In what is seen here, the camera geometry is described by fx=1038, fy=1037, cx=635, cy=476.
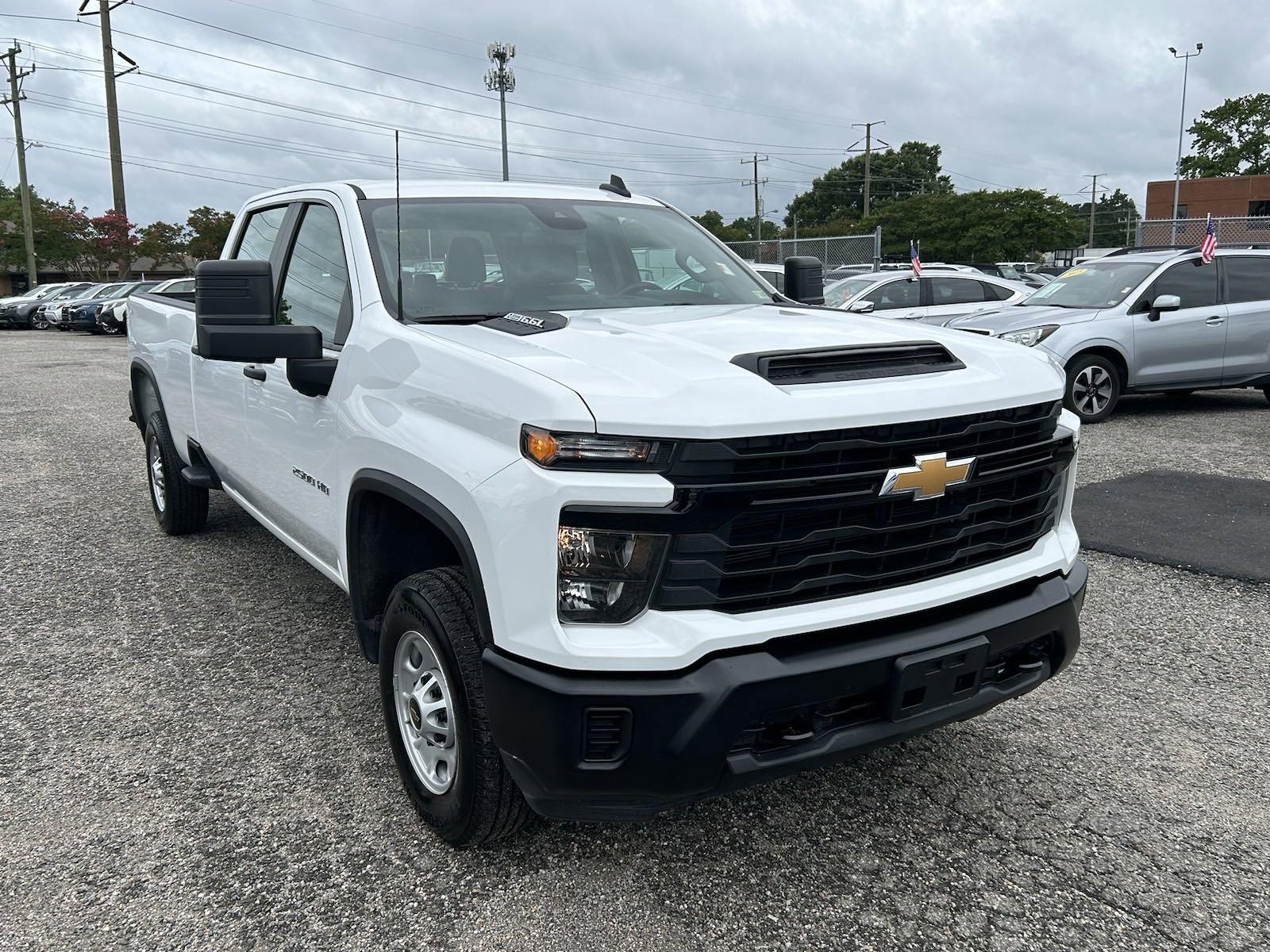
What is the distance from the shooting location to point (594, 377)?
2.46 meters

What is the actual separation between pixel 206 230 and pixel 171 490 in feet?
152

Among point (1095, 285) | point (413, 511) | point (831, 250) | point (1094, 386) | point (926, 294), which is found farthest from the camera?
point (831, 250)

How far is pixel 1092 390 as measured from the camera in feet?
33.4

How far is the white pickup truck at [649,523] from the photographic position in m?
2.32

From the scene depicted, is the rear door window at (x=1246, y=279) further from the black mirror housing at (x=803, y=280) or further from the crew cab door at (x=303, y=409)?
the crew cab door at (x=303, y=409)

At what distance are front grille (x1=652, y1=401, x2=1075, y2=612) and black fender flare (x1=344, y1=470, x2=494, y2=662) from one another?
456mm

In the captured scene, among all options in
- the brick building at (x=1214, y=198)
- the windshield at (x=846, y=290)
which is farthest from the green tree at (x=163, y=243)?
the brick building at (x=1214, y=198)

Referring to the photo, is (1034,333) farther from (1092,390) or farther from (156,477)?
(156,477)

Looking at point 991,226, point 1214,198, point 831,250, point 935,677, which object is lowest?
point 935,677

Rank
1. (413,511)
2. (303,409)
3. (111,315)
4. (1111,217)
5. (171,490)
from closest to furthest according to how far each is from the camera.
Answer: (413,511) < (303,409) < (171,490) < (111,315) < (1111,217)

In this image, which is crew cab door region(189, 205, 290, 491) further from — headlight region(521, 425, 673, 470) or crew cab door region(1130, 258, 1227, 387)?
crew cab door region(1130, 258, 1227, 387)

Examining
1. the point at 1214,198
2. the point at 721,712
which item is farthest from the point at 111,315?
the point at 1214,198

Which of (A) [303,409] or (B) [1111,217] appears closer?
(A) [303,409]

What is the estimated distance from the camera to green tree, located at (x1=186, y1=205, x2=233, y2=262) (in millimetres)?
46875
